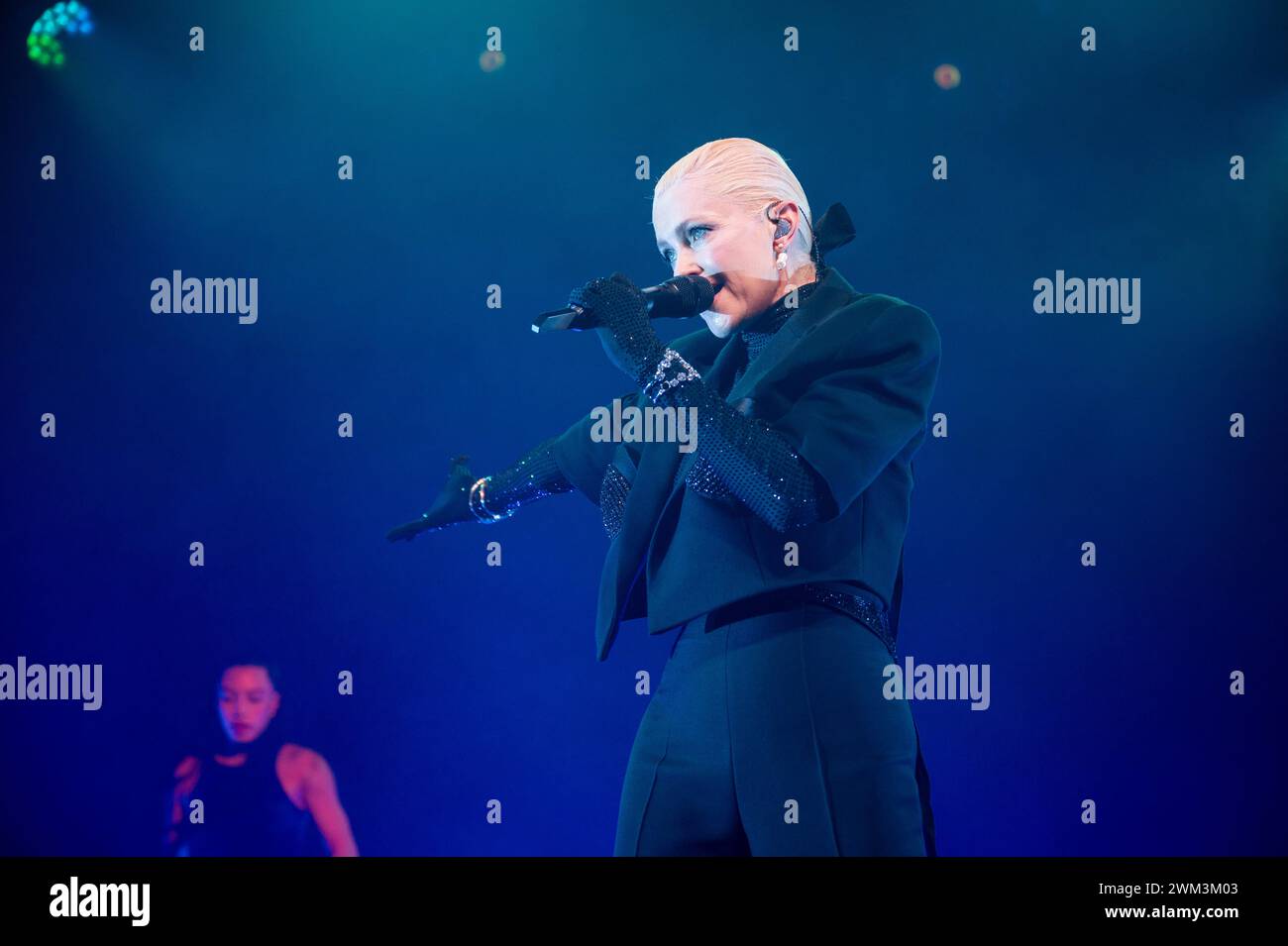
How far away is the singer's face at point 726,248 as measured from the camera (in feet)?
8.01

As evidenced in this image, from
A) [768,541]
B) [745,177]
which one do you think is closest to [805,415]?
[768,541]

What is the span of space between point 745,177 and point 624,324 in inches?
18.4

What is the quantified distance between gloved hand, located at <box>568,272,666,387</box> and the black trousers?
0.50 meters

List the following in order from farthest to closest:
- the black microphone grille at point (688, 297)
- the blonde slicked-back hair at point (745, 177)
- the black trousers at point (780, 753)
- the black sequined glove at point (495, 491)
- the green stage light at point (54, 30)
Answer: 1. the green stage light at point (54, 30)
2. the black sequined glove at point (495, 491)
3. the blonde slicked-back hair at point (745, 177)
4. the black microphone grille at point (688, 297)
5. the black trousers at point (780, 753)

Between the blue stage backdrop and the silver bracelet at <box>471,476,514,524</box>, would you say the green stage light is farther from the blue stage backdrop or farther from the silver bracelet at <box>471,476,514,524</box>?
the silver bracelet at <box>471,476,514,524</box>

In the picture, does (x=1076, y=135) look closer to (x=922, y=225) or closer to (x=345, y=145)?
(x=922, y=225)

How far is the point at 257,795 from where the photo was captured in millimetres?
3018

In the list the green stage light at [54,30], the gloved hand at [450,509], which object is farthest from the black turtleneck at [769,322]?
the green stage light at [54,30]

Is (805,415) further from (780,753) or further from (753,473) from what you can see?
(780,753)

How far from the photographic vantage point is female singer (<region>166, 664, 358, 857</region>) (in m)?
3.00

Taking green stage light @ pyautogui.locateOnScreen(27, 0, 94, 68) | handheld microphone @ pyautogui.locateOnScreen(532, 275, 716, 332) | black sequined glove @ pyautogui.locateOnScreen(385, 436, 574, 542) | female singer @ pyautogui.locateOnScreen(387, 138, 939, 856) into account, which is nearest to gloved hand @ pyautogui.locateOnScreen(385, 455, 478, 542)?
black sequined glove @ pyautogui.locateOnScreen(385, 436, 574, 542)

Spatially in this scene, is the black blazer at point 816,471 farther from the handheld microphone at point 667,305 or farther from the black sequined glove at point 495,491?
the black sequined glove at point 495,491

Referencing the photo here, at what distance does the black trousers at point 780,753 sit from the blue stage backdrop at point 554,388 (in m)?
0.82

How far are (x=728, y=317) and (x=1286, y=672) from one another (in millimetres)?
1735
